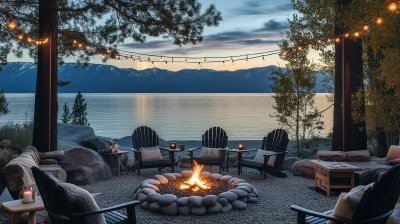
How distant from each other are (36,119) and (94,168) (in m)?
1.39

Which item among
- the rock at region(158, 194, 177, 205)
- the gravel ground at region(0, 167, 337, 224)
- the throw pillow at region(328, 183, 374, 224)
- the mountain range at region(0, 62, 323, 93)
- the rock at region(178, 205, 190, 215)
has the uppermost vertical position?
the mountain range at region(0, 62, 323, 93)

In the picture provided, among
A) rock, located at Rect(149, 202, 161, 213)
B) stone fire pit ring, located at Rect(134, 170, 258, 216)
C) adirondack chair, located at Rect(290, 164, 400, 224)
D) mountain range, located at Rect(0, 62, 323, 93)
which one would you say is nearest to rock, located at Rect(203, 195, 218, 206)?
stone fire pit ring, located at Rect(134, 170, 258, 216)

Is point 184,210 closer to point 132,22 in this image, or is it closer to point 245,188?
point 245,188

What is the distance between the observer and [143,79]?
4550 inches

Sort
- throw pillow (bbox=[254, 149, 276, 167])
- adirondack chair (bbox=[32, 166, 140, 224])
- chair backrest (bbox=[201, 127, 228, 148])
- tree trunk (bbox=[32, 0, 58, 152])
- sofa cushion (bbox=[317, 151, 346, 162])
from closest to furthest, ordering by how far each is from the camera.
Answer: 1. adirondack chair (bbox=[32, 166, 140, 224])
2. sofa cushion (bbox=[317, 151, 346, 162])
3. tree trunk (bbox=[32, 0, 58, 152])
4. throw pillow (bbox=[254, 149, 276, 167])
5. chair backrest (bbox=[201, 127, 228, 148])

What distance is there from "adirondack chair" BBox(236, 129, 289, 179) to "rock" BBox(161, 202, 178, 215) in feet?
8.09

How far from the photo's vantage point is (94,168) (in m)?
6.70

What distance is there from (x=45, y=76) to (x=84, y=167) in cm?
179

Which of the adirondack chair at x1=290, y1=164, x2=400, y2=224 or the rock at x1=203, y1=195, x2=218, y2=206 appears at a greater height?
the adirondack chair at x1=290, y1=164, x2=400, y2=224

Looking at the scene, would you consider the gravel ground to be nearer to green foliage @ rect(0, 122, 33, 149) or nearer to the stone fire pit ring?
the stone fire pit ring

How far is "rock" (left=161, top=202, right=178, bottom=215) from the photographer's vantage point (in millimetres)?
4727

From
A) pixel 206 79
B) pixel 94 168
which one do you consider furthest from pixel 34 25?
pixel 206 79

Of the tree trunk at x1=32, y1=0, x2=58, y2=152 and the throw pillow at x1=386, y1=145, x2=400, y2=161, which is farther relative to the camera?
the tree trunk at x1=32, y1=0, x2=58, y2=152

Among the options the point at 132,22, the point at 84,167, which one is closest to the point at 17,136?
the point at 84,167
